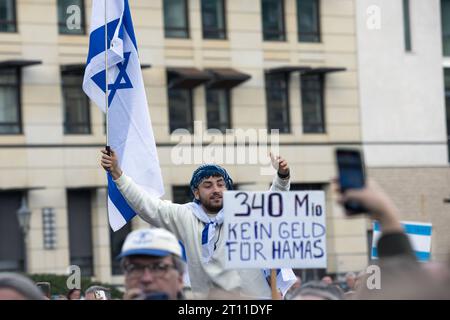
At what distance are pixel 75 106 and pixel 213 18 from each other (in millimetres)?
3601

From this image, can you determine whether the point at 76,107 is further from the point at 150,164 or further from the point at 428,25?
the point at 150,164

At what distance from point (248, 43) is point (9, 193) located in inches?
241

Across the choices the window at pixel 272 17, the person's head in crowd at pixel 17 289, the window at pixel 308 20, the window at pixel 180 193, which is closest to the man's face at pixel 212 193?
the person's head in crowd at pixel 17 289

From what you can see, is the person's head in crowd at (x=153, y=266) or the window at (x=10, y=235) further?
the window at (x=10, y=235)

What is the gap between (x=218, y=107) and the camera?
3247 centimetres

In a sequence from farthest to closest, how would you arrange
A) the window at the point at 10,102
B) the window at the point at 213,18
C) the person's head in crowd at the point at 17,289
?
the window at the point at 213,18
the window at the point at 10,102
the person's head in crowd at the point at 17,289

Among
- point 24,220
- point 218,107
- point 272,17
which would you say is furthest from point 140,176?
point 272,17

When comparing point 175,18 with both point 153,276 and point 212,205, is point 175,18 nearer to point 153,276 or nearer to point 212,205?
point 212,205

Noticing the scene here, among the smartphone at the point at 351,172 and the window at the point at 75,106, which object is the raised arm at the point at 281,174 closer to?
the smartphone at the point at 351,172

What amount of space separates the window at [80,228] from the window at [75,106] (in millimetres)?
1244

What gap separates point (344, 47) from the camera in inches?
1329

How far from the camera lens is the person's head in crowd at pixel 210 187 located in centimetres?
837
